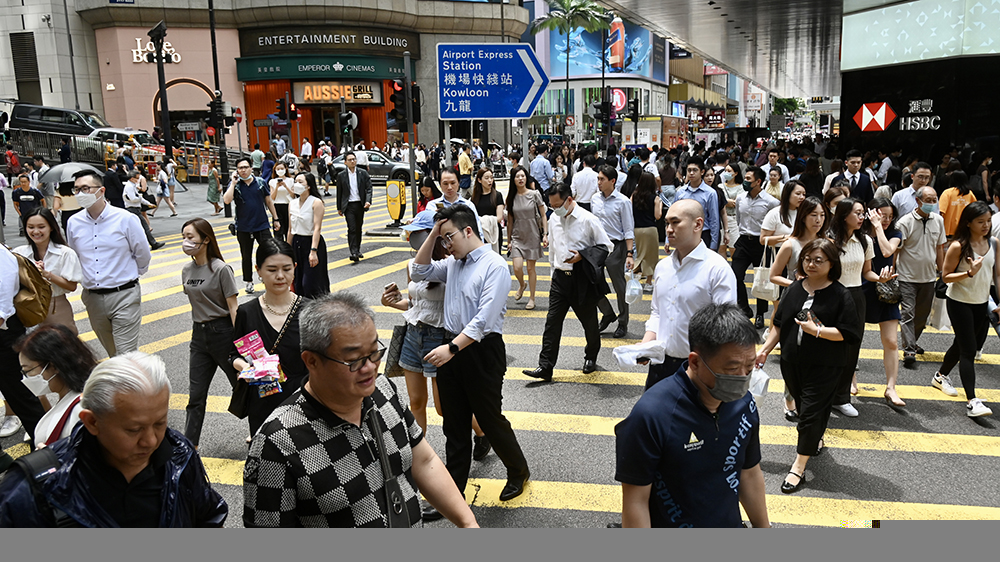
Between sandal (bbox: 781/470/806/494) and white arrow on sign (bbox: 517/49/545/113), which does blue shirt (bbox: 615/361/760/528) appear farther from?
white arrow on sign (bbox: 517/49/545/113)

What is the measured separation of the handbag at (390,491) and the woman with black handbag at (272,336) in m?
2.16

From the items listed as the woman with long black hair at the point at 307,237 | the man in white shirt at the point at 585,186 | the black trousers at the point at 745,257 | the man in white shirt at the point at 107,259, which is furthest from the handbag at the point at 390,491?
the man in white shirt at the point at 585,186

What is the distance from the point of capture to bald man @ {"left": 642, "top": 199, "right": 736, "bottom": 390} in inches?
182

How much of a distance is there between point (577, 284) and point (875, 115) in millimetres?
14518

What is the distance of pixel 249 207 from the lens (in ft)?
36.9

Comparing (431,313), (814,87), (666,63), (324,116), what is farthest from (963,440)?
(666,63)

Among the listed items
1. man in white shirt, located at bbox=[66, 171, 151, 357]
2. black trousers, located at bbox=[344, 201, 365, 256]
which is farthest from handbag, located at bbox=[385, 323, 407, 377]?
black trousers, located at bbox=[344, 201, 365, 256]

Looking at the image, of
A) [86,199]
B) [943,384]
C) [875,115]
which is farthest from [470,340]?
[875,115]

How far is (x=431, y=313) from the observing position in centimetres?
533

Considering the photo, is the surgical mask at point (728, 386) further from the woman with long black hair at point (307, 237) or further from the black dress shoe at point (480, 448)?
the woman with long black hair at point (307, 237)

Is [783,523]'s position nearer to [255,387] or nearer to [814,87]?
[255,387]

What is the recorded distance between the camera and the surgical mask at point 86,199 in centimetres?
611

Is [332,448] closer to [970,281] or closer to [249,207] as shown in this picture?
[970,281]

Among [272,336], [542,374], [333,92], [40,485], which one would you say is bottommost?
[542,374]
